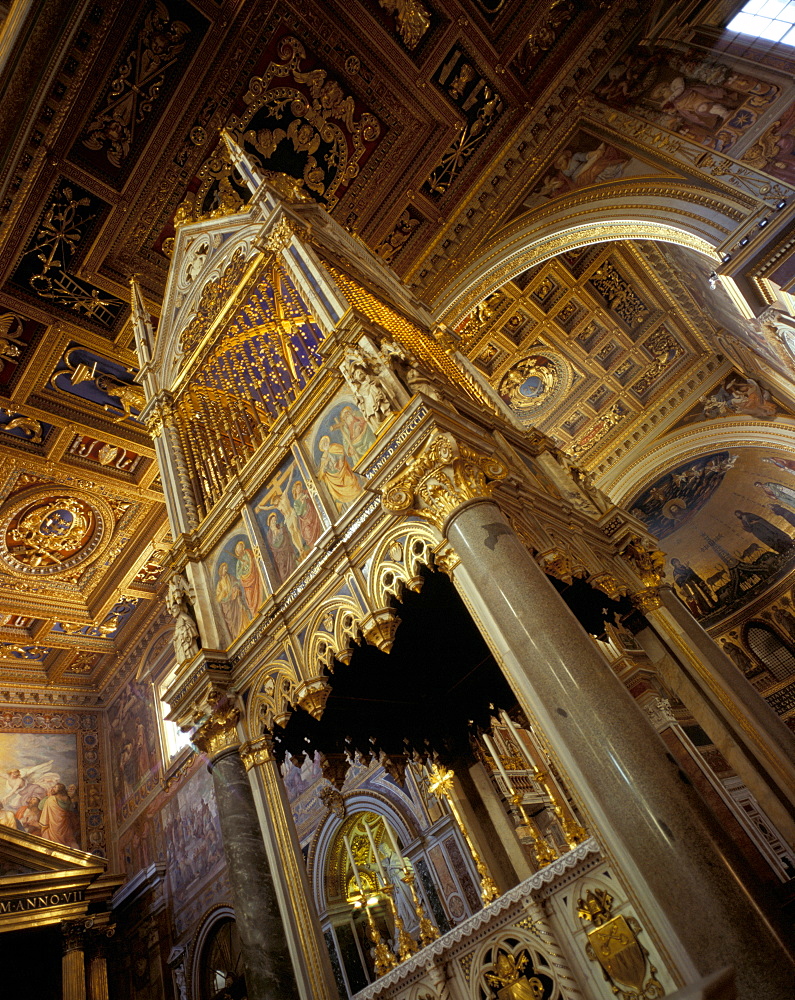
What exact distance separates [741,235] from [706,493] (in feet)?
34.9

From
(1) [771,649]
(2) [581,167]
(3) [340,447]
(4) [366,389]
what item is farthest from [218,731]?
(1) [771,649]

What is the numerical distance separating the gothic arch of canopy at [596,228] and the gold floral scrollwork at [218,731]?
24.8 feet

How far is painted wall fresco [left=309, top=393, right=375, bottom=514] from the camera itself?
5250 mm

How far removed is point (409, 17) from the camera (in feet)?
27.0

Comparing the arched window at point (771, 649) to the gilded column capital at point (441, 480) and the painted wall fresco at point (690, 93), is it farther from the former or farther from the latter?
the gilded column capital at point (441, 480)

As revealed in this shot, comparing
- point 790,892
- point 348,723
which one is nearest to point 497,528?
point 348,723

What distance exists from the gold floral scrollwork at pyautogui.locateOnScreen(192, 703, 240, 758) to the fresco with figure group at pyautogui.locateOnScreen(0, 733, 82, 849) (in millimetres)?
9991

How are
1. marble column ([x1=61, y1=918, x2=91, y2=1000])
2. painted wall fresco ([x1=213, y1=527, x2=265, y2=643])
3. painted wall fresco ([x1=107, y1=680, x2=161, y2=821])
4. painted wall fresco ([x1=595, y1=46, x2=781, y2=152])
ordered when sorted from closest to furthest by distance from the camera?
painted wall fresco ([x1=213, y1=527, x2=265, y2=643]) → painted wall fresco ([x1=595, y1=46, x2=781, y2=152]) → marble column ([x1=61, y1=918, x2=91, y2=1000]) → painted wall fresco ([x1=107, y1=680, x2=161, y2=821])

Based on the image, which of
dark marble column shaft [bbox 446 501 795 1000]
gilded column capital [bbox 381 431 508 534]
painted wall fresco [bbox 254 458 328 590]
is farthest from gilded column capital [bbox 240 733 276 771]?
dark marble column shaft [bbox 446 501 795 1000]

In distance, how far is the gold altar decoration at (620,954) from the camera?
10.6ft

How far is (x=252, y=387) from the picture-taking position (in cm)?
752

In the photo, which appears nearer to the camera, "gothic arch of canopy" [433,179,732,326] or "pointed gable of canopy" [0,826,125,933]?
"gothic arch of canopy" [433,179,732,326]

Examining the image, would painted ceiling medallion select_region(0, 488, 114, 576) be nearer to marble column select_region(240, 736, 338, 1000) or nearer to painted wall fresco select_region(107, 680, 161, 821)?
painted wall fresco select_region(107, 680, 161, 821)

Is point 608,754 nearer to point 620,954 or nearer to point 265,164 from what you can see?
point 620,954
